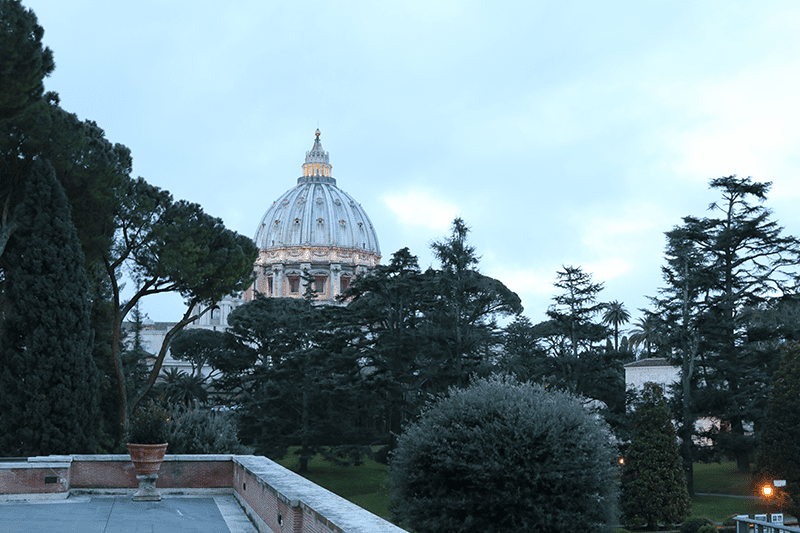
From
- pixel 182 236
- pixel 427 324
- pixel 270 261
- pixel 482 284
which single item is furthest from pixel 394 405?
pixel 270 261

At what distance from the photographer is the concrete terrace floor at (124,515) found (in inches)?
352

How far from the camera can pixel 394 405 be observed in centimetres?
3550

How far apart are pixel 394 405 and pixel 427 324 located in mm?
4129

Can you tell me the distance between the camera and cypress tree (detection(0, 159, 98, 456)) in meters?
15.9

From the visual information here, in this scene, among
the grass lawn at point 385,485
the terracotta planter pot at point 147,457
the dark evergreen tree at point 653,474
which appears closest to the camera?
the terracotta planter pot at point 147,457

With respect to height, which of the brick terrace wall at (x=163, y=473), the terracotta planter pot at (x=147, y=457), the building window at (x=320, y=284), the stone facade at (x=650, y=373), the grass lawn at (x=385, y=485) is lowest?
the grass lawn at (x=385, y=485)

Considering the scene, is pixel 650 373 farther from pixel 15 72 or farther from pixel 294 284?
pixel 294 284

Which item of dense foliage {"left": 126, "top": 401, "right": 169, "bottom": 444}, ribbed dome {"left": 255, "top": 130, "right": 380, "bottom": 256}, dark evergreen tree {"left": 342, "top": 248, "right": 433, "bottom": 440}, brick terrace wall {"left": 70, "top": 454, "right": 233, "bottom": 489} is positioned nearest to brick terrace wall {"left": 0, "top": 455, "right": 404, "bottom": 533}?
brick terrace wall {"left": 70, "top": 454, "right": 233, "bottom": 489}

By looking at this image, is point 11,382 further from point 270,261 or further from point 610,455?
point 270,261

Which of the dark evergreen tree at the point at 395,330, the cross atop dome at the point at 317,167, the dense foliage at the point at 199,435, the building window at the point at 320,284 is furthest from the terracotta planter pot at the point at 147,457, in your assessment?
the cross atop dome at the point at 317,167

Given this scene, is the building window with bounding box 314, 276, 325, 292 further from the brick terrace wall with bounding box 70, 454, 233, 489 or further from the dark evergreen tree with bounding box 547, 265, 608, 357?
the brick terrace wall with bounding box 70, 454, 233, 489

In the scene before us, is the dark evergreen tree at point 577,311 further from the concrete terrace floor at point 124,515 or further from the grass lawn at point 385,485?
the concrete terrace floor at point 124,515

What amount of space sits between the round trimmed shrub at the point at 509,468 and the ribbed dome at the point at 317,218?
110 metres

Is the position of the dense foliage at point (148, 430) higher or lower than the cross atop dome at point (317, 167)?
lower
